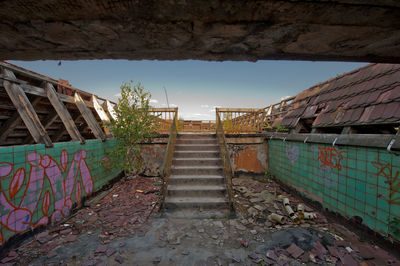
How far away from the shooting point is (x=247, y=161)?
696 cm

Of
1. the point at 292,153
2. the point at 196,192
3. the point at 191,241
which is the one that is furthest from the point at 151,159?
the point at 292,153

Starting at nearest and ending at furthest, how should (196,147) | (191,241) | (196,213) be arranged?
(191,241) → (196,213) → (196,147)

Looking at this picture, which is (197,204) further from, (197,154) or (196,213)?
(197,154)

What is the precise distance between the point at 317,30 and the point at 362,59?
2.41 feet

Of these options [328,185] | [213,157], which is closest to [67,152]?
[213,157]

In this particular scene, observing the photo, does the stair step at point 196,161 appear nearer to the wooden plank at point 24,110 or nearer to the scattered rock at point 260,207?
the scattered rock at point 260,207

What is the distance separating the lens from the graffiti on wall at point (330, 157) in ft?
11.7

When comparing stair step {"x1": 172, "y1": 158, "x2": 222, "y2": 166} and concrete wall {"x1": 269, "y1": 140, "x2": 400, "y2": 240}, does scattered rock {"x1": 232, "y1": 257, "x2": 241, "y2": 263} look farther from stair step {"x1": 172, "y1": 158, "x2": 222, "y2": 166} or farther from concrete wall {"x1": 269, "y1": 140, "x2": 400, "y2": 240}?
stair step {"x1": 172, "y1": 158, "x2": 222, "y2": 166}

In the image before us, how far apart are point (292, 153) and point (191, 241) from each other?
404 centimetres

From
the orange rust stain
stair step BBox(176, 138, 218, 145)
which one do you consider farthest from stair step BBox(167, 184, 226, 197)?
the orange rust stain

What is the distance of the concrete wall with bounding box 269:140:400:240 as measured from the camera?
262cm

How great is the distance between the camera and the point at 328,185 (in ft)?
12.5

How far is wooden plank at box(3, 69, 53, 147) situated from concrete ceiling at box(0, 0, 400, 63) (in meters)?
2.71

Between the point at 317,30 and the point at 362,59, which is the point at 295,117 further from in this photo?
the point at 317,30
